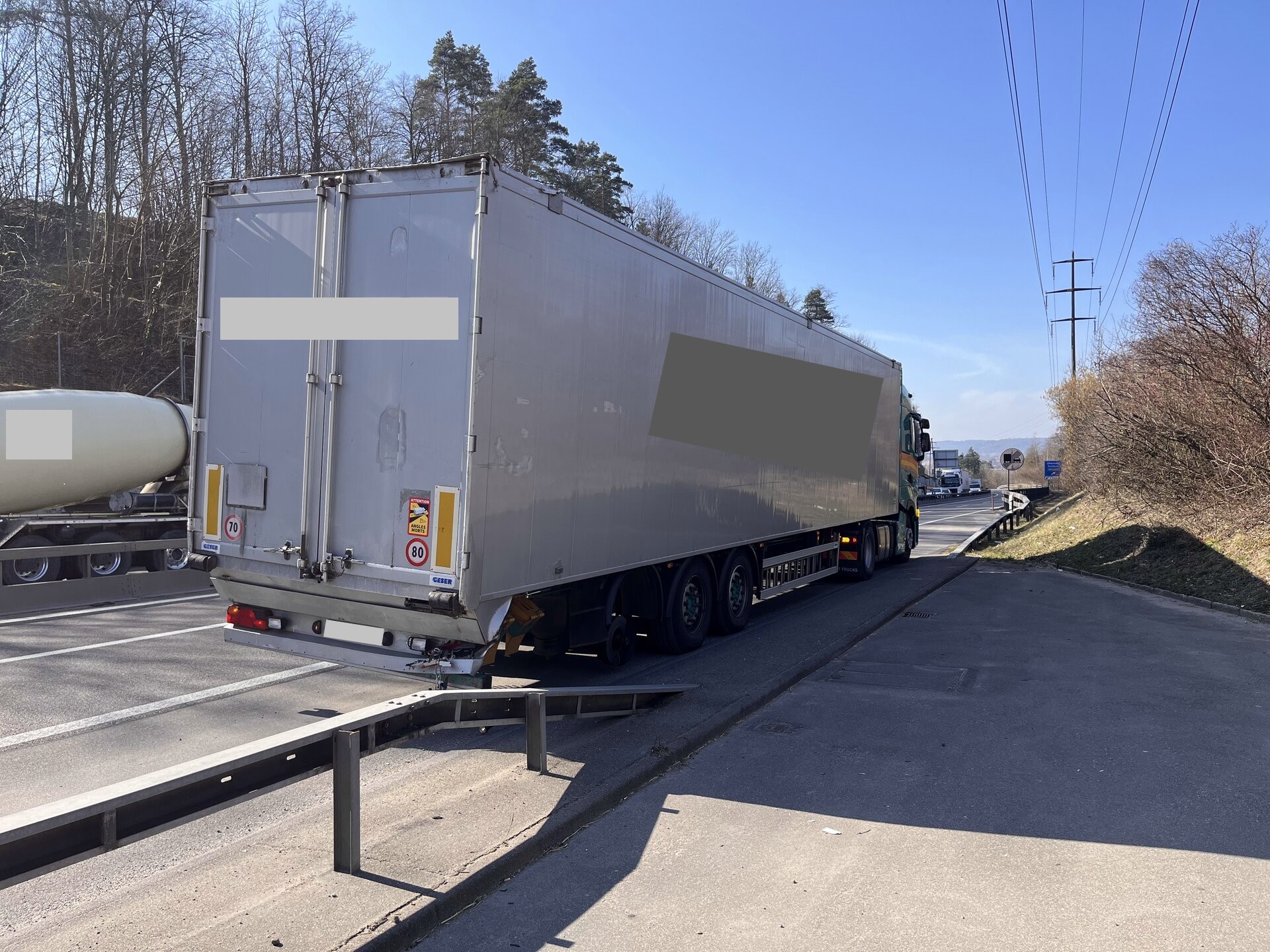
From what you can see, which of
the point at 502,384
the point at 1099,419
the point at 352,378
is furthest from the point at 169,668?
the point at 1099,419

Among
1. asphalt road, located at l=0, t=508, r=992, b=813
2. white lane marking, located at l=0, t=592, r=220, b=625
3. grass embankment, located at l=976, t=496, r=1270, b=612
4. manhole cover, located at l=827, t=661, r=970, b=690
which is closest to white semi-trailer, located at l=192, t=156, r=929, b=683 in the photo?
asphalt road, located at l=0, t=508, r=992, b=813

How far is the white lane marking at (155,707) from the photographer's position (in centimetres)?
625

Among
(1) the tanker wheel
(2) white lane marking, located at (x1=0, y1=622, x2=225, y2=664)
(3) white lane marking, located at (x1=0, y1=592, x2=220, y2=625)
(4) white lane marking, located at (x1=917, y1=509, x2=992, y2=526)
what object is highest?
(4) white lane marking, located at (x1=917, y1=509, x2=992, y2=526)

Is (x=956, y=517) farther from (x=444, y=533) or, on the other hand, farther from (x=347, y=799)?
A: (x=347, y=799)

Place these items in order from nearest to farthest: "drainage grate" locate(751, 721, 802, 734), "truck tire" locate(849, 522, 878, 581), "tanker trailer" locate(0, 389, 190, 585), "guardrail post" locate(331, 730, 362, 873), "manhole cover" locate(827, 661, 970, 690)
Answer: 1. "guardrail post" locate(331, 730, 362, 873)
2. "drainage grate" locate(751, 721, 802, 734)
3. "manhole cover" locate(827, 661, 970, 690)
4. "tanker trailer" locate(0, 389, 190, 585)
5. "truck tire" locate(849, 522, 878, 581)

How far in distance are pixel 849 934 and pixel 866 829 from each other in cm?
118

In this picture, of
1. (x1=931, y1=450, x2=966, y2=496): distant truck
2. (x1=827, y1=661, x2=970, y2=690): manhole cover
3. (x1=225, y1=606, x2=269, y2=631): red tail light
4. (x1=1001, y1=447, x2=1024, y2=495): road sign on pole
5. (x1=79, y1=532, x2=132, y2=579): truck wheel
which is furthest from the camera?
(x1=931, y1=450, x2=966, y2=496): distant truck

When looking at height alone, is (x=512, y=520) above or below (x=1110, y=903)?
above

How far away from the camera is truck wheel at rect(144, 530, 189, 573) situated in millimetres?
14344

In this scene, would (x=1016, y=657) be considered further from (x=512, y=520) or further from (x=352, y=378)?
(x=352, y=378)

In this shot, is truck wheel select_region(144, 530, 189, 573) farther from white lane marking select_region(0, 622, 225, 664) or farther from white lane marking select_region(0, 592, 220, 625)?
white lane marking select_region(0, 622, 225, 664)

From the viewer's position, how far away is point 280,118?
112ft

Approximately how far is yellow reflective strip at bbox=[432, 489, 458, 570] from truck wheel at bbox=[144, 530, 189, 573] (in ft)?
33.1

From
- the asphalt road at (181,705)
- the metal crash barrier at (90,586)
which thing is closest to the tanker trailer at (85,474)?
the metal crash barrier at (90,586)
